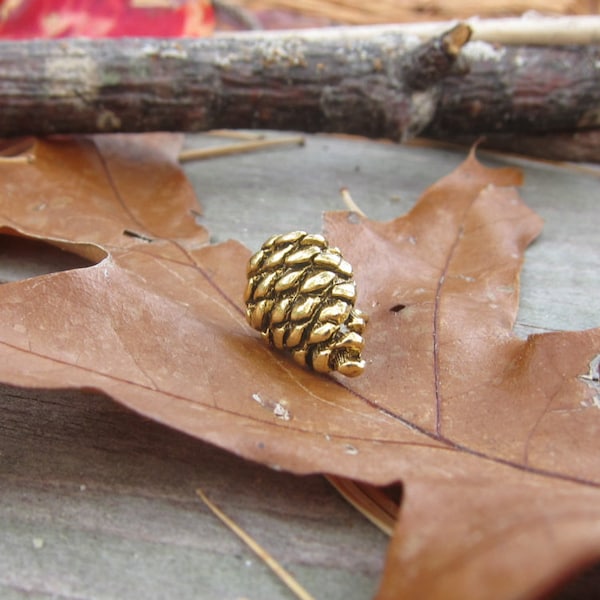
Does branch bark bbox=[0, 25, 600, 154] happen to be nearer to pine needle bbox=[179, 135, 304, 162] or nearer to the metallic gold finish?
pine needle bbox=[179, 135, 304, 162]

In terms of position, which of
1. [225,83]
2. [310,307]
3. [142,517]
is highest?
[225,83]

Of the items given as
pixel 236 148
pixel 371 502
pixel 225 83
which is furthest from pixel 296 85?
pixel 371 502

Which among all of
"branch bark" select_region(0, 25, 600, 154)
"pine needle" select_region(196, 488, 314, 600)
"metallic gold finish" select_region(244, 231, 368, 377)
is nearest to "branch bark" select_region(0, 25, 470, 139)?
"branch bark" select_region(0, 25, 600, 154)

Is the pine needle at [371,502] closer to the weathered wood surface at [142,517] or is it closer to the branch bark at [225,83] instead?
the weathered wood surface at [142,517]

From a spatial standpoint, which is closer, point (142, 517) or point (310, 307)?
point (142, 517)

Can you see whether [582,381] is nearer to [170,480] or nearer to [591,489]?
[591,489]

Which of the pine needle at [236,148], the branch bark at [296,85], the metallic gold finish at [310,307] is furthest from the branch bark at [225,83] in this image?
the metallic gold finish at [310,307]

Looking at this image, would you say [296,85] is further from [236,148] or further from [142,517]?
[142,517]
